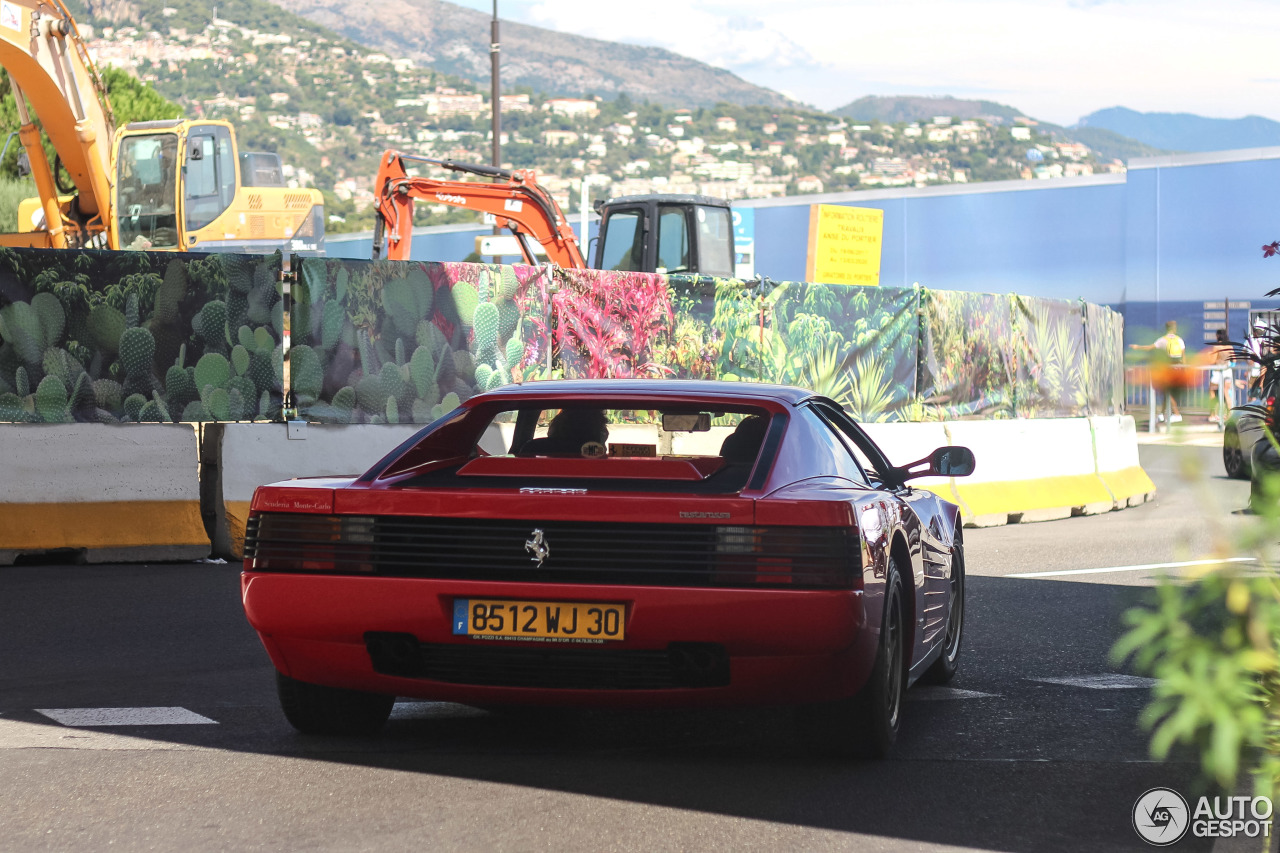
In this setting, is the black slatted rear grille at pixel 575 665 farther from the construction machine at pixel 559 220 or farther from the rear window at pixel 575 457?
the construction machine at pixel 559 220

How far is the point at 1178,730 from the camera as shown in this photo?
2133mm

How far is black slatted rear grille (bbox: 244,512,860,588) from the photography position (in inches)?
194

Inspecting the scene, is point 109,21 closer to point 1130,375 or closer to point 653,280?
point 653,280

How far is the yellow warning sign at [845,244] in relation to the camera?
28.5 metres

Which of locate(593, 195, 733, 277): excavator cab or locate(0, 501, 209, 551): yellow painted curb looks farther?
locate(593, 195, 733, 277): excavator cab

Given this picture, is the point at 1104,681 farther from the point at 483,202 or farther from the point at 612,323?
the point at 483,202

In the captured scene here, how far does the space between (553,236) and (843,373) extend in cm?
755

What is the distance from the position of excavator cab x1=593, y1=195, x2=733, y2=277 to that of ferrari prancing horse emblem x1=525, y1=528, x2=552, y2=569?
18.6 meters

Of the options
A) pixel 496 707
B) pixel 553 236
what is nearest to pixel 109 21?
pixel 553 236

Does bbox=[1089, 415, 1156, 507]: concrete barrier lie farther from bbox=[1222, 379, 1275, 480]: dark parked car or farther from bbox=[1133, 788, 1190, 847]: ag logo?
bbox=[1133, 788, 1190, 847]: ag logo

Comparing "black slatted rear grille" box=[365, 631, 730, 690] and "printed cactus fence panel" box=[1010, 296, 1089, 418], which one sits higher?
"printed cactus fence panel" box=[1010, 296, 1089, 418]

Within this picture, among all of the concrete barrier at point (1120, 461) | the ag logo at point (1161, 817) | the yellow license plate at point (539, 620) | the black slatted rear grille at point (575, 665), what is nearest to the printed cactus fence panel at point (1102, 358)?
the concrete barrier at point (1120, 461)

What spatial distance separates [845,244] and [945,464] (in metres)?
23.1

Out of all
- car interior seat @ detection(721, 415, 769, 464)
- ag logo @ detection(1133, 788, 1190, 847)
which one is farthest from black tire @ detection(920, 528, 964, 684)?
ag logo @ detection(1133, 788, 1190, 847)
